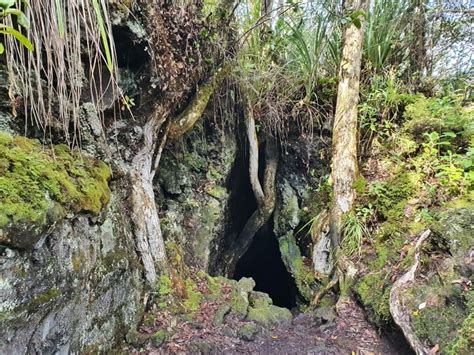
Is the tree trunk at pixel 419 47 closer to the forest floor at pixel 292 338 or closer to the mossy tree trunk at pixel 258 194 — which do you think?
the mossy tree trunk at pixel 258 194

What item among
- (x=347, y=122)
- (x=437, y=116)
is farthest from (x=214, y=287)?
(x=437, y=116)

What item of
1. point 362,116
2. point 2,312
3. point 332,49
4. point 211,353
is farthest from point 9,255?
point 332,49

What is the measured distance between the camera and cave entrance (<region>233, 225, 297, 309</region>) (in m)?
6.02

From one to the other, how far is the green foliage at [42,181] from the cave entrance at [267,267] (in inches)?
148

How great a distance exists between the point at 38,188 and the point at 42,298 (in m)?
0.62

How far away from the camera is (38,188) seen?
73.2 inches

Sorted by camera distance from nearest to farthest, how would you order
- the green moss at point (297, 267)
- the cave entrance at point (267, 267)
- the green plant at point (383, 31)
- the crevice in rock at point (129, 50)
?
the crevice in rock at point (129, 50) → the green moss at point (297, 267) → the green plant at point (383, 31) → the cave entrance at point (267, 267)

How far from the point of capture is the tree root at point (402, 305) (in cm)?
223

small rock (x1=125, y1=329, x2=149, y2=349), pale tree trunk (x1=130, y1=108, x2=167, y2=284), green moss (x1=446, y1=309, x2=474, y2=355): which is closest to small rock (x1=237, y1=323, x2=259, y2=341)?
small rock (x1=125, y1=329, x2=149, y2=349)

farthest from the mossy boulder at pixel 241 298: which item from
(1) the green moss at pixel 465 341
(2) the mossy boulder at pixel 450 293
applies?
(1) the green moss at pixel 465 341

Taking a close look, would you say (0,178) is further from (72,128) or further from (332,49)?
(332,49)

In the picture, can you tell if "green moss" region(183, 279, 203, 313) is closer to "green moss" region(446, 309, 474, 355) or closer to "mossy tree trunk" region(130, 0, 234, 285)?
"mossy tree trunk" region(130, 0, 234, 285)

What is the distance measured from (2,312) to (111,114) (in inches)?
79.2

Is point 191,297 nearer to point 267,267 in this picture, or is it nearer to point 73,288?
point 73,288
